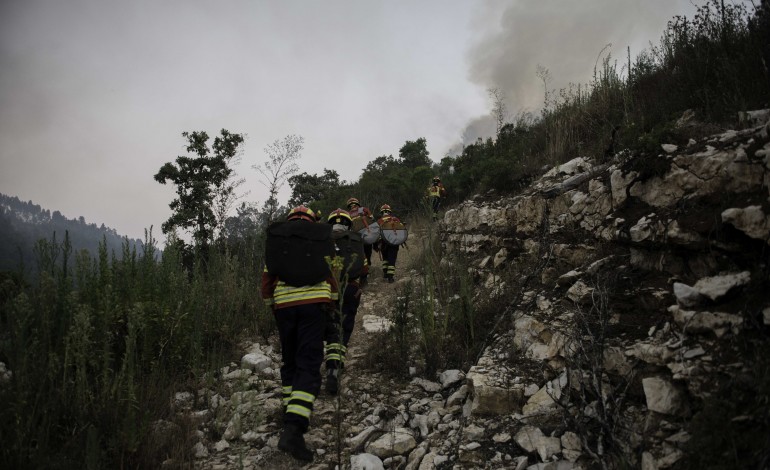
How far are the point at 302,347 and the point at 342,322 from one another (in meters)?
0.45

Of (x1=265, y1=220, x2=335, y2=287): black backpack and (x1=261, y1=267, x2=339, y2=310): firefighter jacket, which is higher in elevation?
(x1=265, y1=220, x2=335, y2=287): black backpack

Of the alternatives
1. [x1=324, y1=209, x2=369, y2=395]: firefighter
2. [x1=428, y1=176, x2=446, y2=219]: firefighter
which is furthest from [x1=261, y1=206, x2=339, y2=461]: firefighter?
[x1=428, y1=176, x2=446, y2=219]: firefighter

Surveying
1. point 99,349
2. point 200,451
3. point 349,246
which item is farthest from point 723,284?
point 99,349

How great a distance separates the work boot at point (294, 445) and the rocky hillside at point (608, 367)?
9 cm

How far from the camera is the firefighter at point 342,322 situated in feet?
11.8

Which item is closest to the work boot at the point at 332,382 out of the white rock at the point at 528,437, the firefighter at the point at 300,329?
the firefighter at the point at 300,329

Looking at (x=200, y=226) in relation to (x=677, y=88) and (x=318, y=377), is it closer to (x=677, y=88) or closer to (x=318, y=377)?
(x=318, y=377)

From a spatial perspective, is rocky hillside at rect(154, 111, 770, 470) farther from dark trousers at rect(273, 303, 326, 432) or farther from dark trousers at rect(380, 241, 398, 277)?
dark trousers at rect(380, 241, 398, 277)

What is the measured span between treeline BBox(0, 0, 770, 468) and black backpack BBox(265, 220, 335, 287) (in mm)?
1081

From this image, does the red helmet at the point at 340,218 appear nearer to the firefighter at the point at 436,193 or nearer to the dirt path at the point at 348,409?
the dirt path at the point at 348,409

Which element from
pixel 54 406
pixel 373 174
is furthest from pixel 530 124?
pixel 373 174

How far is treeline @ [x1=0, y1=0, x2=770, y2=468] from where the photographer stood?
2.18 metres

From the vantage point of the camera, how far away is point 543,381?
280cm

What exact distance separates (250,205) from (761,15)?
1276 cm
